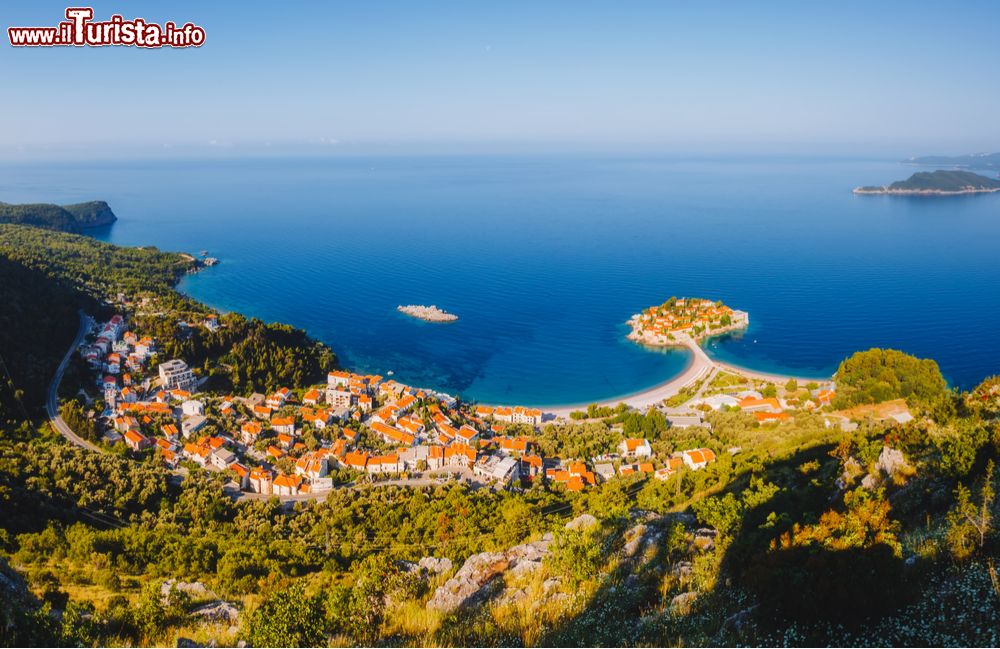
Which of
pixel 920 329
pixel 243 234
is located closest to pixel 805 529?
pixel 920 329

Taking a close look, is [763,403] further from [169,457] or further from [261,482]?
[169,457]

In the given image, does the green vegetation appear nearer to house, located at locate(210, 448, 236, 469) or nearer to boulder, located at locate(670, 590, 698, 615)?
boulder, located at locate(670, 590, 698, 615)

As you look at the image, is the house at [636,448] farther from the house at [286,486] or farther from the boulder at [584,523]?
the house at [286,486]

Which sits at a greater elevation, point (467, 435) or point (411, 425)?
point (411, 425)

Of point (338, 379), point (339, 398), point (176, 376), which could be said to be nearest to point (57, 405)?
point (176, 376)

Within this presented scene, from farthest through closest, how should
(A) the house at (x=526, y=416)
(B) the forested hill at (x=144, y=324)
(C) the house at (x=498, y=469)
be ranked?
(A) the house at (x=526, y=416), (B) the forested hill at (x=144, y=324), (C) the house at (x=498, y=469)

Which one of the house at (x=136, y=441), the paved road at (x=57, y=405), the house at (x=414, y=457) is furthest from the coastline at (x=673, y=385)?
the paved road at (x=57, y=405)

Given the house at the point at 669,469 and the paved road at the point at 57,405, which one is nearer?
the house at the point at 669,469
